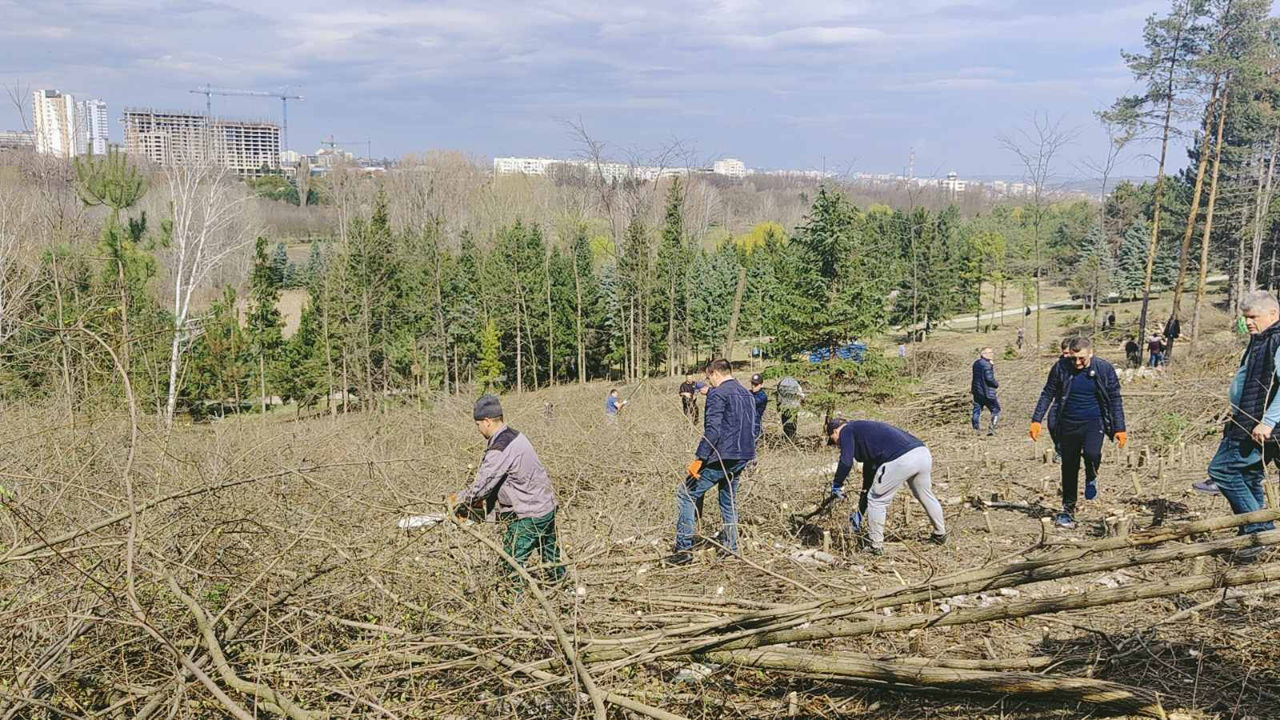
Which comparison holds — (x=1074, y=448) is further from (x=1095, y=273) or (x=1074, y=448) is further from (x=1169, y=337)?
(x=1095, y=273)

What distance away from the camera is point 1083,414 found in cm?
648

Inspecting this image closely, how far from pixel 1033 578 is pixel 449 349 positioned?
122 feet

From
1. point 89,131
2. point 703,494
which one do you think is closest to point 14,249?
point 89,131

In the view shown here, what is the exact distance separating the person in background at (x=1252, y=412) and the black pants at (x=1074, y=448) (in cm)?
115

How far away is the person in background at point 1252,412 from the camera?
5.12 metres

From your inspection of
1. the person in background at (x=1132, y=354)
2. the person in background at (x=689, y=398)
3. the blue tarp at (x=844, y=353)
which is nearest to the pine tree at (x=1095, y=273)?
the person in background at (x=1132, y=354)

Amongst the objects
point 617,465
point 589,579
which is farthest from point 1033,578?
point 617,465

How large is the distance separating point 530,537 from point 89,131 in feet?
98.6

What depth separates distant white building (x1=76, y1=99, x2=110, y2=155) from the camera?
20.8m

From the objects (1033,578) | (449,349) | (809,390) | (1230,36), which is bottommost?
(449,349)

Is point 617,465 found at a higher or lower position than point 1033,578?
lower

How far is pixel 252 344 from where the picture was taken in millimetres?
32156

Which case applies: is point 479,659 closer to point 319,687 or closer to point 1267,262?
point 319,687

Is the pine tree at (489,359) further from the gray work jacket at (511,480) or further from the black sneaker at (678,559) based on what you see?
the gray work jacket at (511,480)
